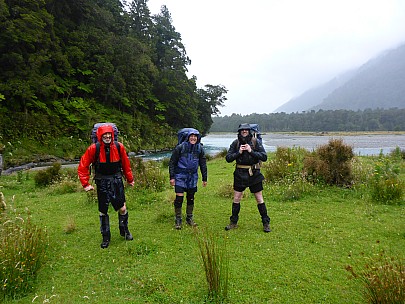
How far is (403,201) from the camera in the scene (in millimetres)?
7340

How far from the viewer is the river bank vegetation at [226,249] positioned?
3510 mm

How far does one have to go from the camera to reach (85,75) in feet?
98.5

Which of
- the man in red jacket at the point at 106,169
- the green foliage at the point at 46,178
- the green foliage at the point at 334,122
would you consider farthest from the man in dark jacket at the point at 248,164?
the green foliage at the point at 334,122

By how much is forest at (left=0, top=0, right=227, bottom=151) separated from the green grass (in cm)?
1416

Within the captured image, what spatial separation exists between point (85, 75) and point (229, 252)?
29.8 metres

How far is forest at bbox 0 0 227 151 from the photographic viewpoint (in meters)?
21.2

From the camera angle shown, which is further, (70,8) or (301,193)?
(70,8)

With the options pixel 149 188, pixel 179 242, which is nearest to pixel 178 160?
pixel 179 242

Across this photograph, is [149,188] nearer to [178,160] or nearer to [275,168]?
[178,160]

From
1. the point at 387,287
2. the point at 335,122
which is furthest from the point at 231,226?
the point at 335,122

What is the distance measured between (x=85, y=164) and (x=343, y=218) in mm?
5362

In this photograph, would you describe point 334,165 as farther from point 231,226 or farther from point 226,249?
point 226,249

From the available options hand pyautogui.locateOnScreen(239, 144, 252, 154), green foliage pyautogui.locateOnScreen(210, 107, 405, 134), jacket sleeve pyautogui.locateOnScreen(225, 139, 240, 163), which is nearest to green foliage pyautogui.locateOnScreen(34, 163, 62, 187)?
jacket sleeve pyautogui.locateOnScreen(225, 139, 240, 163)

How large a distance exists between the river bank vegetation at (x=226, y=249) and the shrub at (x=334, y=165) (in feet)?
0.11
